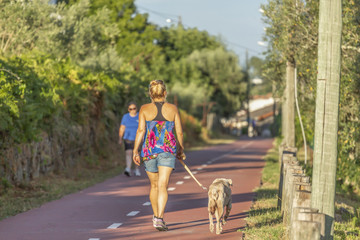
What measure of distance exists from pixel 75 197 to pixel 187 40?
2255 inches

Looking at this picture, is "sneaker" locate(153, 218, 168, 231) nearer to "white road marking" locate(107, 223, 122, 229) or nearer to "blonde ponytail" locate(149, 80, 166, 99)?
"white road marking" locate(107, 223, 122, 229)

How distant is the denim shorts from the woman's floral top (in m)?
0.05

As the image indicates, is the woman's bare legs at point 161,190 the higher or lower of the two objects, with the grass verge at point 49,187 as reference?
higher

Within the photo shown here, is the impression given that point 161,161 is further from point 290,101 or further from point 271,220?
point 290,101

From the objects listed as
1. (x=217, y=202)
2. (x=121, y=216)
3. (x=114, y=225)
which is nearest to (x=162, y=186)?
(x=217, y=202)

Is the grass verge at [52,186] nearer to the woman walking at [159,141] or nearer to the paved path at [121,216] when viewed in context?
the paved path at [121,216]

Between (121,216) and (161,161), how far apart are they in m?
2.15

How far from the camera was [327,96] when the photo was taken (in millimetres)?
7152

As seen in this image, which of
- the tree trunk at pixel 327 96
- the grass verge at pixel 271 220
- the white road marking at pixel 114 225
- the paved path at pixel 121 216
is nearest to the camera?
the tree trunk at pixel 327 96

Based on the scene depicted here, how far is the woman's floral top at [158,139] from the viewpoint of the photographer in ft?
30.9

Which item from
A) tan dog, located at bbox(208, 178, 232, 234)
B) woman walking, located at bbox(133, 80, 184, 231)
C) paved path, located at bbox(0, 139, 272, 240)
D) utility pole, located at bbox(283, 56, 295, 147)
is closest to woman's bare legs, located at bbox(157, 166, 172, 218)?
A: woman walking, located at bbox(133, 80, 184, 231)

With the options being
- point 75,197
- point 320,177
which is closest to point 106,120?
point 75,197

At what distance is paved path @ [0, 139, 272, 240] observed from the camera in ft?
31.1

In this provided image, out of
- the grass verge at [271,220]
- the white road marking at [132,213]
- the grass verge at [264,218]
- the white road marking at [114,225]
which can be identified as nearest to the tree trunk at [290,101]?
the grass verge at [271,220]
